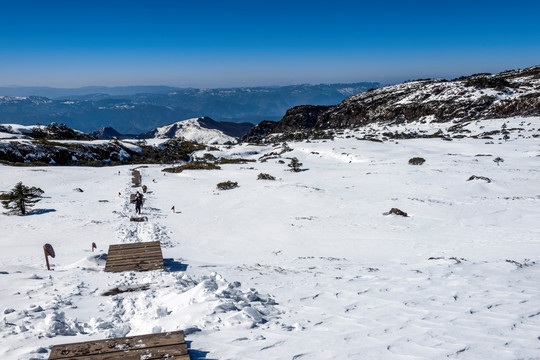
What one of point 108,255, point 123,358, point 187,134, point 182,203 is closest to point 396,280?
point 123,358

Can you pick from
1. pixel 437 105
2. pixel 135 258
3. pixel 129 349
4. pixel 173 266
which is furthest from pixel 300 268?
pixel 437 105

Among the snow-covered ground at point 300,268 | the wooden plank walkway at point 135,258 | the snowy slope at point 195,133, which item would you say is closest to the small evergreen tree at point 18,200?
the snow-covered ground at point 300,268

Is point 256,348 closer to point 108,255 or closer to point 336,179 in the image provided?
point 108,255

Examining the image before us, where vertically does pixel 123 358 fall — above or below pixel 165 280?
above

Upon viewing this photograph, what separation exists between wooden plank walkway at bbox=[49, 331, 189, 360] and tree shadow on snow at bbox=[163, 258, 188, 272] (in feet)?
15.2

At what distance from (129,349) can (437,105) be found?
78.5 meters

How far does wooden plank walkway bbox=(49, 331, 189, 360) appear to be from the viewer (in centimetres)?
442

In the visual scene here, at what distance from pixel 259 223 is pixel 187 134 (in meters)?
141

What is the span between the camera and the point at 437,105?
70.8 m

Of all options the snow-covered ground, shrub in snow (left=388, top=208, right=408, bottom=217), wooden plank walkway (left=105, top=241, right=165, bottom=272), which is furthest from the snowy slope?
wooden plank walkway (left=105, top=241, right=165, bottom=272)

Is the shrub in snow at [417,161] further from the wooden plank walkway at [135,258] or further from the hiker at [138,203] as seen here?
the wooden plank walkway at [135,258]

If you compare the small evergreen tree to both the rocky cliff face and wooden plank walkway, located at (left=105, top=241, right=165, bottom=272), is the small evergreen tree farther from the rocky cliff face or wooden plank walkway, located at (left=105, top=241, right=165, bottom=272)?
the rocky cliff face

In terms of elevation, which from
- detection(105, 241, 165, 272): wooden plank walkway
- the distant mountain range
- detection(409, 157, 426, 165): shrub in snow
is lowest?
detection(105, 241, 165, 272): wooden plank walkway

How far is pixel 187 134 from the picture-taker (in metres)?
150
